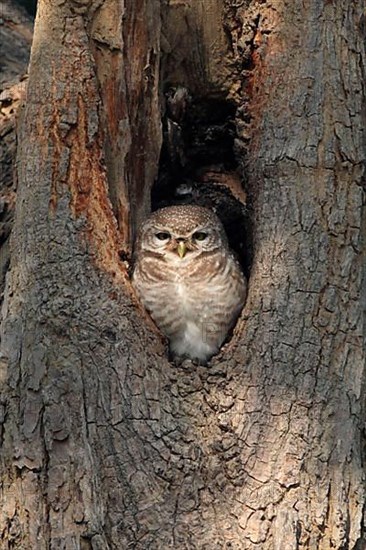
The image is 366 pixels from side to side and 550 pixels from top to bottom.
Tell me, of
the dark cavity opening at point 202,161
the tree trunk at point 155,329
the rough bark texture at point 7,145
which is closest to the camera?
the tree trunk at point 155,329

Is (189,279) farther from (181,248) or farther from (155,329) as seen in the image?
(155,329)

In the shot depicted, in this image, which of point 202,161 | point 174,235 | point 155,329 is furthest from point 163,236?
point 202,161

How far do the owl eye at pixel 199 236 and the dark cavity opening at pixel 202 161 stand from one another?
1.08 ft

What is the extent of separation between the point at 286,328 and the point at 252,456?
49 cm

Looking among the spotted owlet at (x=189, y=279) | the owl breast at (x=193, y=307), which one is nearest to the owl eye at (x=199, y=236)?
the spotted owlet at (x=189, y=279)

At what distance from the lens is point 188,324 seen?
4.00m

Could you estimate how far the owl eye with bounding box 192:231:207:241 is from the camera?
4.22 metres

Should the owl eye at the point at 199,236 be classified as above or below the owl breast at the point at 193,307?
above

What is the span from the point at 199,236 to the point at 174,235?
0.44 ft

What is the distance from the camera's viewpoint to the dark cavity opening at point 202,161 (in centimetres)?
457

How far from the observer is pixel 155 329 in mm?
3596

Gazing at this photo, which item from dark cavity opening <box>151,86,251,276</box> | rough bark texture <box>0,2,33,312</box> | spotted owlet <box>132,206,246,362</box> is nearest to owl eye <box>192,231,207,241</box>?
spotted owlet <box>132,206,246,362</box>

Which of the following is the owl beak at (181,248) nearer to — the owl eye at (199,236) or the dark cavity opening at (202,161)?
the owl eye at (199,236)

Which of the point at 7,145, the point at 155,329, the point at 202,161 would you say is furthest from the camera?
the point at 202,161
